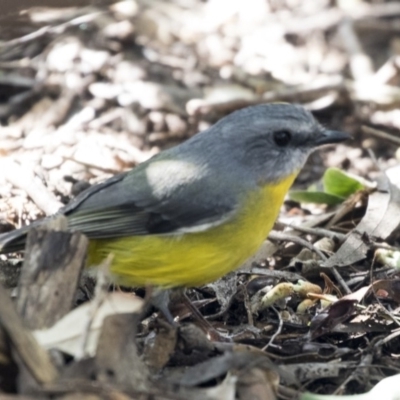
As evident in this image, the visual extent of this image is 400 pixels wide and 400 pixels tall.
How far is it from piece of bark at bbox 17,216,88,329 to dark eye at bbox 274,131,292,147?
1.71 m

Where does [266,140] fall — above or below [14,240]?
below

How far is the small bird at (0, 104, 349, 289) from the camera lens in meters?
4.78

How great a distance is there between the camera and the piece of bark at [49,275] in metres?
3.75

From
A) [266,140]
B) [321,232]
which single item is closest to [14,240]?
[266,140]

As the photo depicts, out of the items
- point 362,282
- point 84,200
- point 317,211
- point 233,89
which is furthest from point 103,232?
point 233,89

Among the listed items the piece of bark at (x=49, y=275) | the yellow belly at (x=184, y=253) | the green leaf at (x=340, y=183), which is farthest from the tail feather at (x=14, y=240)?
the green leaf at (x=340, y=183)

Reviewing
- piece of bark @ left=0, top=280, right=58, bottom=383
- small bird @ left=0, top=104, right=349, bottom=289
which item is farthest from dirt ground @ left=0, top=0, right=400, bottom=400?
small bird @ left=0, top=104, right=349, bottom=289

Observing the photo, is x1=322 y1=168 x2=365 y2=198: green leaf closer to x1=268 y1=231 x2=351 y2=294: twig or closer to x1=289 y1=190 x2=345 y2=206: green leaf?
x1=289 y1=190 x2=345 y2=206: green leaf

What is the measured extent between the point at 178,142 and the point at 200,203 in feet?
9.03

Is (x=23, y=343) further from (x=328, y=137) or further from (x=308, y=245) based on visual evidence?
(x=308, y=245)

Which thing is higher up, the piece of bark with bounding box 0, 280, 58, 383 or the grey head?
the piece of bark with bounding box 0, 280, 58, 383

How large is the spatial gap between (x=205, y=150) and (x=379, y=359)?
1.64 metres

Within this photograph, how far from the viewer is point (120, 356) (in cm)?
349

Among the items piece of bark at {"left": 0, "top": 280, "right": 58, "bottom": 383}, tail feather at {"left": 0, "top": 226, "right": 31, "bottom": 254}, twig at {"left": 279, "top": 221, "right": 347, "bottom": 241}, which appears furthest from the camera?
twig at {"left": 279, "top": 221, "right": 347, "bottom": 241}
